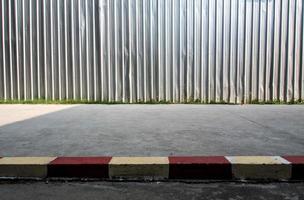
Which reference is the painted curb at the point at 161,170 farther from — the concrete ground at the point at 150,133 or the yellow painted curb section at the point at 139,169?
the concrete ground at the point at 150,133

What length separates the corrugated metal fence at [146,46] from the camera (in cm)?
896

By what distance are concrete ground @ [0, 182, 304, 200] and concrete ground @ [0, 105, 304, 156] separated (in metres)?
0.56

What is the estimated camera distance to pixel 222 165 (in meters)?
3.16

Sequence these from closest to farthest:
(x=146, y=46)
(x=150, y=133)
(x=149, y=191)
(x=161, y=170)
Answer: (x=149, y=191), (x=161, y=170), (x=150, y=133), (x=146, y=46)

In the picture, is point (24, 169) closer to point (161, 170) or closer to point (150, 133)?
point (161, 170)

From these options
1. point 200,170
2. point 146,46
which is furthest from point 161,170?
point 146,46

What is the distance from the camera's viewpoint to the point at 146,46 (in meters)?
8.98

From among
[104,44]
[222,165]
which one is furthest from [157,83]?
[222,165]

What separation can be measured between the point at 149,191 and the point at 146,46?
6449 millimetres

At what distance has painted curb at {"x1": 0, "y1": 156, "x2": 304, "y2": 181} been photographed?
316 cm

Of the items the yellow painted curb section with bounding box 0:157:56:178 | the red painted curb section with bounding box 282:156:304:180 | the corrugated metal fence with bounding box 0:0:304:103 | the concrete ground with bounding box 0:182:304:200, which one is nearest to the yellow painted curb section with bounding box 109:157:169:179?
the concrete ground with bounding box 0:182:304:200

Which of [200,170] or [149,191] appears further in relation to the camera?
[200,170]

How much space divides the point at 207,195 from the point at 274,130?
2477 millimetres

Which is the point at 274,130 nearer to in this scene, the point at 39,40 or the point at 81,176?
the point at 81,176
